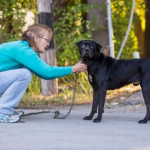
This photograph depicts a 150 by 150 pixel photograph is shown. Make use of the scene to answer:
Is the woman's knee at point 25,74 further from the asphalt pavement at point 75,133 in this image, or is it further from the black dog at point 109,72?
the black dog at point 109,72

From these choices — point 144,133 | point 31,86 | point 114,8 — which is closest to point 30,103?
point 31,86

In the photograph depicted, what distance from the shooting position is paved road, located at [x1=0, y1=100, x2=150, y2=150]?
408 cm

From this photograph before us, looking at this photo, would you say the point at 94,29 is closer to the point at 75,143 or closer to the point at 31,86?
the point at 31,86

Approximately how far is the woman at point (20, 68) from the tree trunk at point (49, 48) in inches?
115

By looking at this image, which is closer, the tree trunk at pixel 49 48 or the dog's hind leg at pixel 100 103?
the dog's hind leg at pixel 100 103

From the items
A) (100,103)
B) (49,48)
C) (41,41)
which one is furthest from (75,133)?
(49,48)

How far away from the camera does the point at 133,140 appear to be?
4.32 meters

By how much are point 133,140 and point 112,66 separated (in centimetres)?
149

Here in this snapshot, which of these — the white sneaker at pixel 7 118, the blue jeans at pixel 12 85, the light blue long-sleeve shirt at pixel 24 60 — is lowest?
the white sneaker at pixel 7 118

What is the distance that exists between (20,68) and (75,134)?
1.31m

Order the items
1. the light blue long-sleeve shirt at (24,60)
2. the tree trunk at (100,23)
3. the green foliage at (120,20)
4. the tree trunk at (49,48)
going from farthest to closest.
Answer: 1. the green foliage at (120,20)
2. the tree trunk at (100,23)
3. the tree trunk at (49,48)
4. the light blue long-sleeve shirt at (24,60)

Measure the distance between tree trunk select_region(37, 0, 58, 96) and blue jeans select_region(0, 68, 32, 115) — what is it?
3095 millimetres

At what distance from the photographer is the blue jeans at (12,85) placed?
207 inches

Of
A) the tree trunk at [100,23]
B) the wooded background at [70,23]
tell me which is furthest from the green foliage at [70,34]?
the tree trunk at [100,23]
